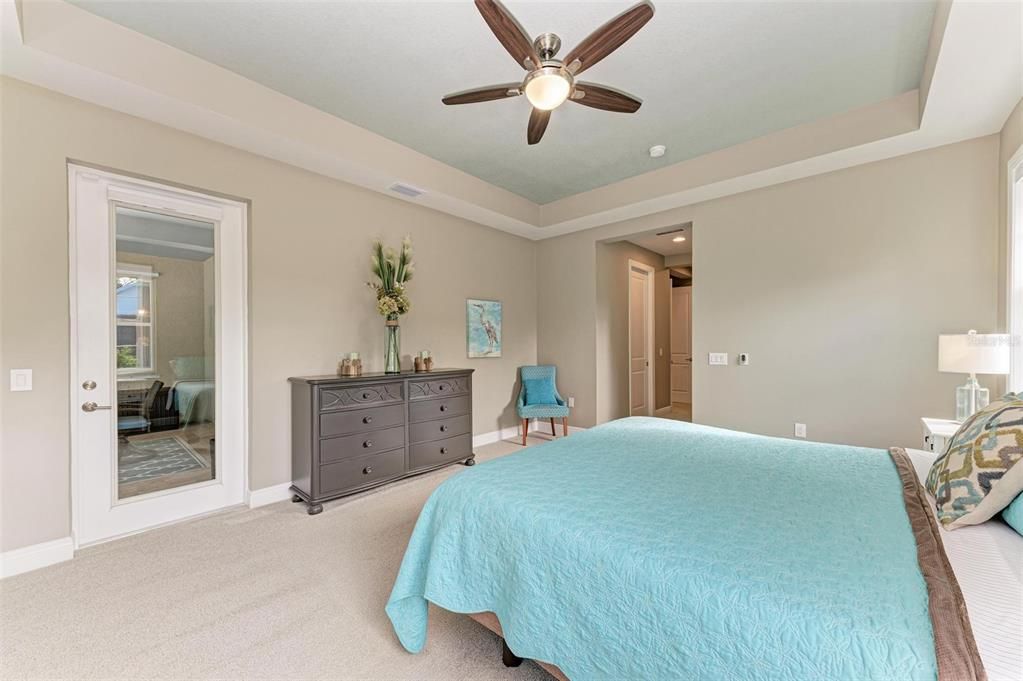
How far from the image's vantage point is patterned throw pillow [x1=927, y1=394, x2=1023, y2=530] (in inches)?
46.4

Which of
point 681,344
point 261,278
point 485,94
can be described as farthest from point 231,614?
point 681,344

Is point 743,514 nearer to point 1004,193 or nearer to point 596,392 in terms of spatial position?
point 1004,193

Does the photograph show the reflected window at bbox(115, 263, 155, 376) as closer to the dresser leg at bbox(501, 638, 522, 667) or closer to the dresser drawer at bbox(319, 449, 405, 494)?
the dresser drawer at bbox(319, 449, 405, 494)

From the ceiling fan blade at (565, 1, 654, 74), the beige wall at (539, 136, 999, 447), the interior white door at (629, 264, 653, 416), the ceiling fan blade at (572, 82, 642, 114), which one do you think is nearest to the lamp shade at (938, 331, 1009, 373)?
the beige wall at (539, 136, 999, 447)

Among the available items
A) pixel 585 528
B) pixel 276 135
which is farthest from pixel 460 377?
pixel 585 528

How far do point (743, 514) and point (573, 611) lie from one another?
628 millimetres

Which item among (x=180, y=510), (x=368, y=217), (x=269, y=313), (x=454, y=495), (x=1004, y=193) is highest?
(x=368, y=217)

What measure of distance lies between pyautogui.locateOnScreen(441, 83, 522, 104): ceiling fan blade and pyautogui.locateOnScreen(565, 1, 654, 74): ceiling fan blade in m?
0.33

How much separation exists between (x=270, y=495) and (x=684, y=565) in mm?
3267

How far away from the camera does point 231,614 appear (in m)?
1.92

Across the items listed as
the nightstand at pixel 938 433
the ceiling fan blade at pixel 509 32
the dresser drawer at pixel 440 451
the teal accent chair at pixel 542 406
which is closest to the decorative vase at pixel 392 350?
the dresser drawer at pixel 440 451

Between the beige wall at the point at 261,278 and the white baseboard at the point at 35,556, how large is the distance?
50 mm

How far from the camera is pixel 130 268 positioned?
2742 mm

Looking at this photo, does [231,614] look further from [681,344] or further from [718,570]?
[681,344]
